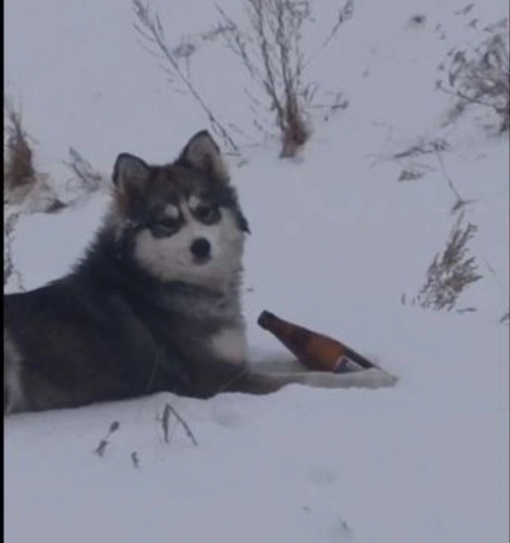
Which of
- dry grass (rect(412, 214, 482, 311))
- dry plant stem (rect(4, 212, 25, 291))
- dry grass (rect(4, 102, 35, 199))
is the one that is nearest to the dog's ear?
dry grass (rect(412, 214, 482, 311))

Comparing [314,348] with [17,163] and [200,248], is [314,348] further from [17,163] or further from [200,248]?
[17,163]

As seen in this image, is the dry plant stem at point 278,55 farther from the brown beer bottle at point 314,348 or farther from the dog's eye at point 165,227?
the dog's eye at point 165,227

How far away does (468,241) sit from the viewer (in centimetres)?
798

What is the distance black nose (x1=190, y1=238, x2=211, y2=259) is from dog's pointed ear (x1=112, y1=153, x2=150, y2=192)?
0.30m

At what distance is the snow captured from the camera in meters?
4.16

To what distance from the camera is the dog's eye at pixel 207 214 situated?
18.5 feet

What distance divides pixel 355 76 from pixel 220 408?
17.0 ft

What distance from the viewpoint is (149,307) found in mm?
5652

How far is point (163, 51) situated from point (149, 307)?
5.45 m

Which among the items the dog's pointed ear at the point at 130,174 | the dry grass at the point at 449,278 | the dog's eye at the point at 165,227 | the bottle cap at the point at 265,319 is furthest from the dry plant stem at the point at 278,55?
the dog's eye at the point at 165,227

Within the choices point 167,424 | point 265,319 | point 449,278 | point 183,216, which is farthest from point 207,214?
point 449,278

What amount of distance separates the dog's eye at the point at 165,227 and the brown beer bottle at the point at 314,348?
0.60 m

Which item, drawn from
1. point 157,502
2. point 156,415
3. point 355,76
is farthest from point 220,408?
point 355,76

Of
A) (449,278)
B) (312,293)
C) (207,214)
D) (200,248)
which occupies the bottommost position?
(312,293)
